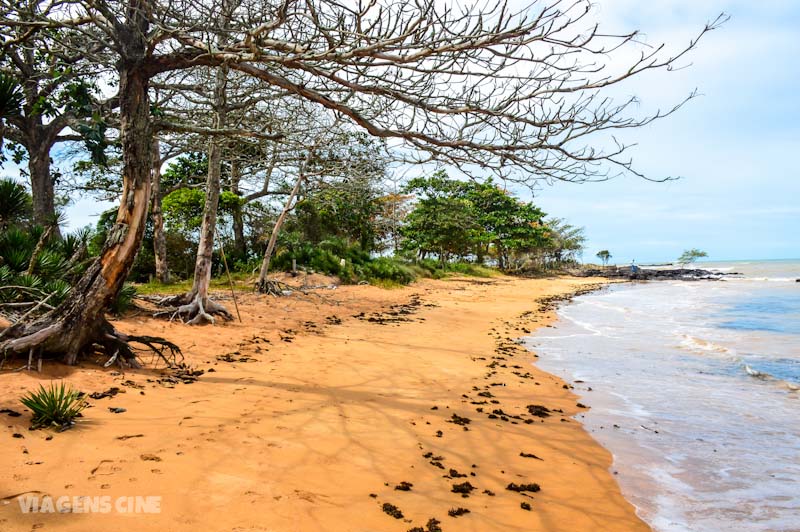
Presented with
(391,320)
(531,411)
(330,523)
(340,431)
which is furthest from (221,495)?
(391,320)

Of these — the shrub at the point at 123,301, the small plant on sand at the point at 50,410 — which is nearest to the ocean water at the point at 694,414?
the small plant on sand at the point at 50,410

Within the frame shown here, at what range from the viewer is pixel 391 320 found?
1147cm

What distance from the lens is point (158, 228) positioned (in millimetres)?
14234

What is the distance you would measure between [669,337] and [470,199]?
29.1 metres

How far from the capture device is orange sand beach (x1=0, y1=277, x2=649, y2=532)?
2.63 m

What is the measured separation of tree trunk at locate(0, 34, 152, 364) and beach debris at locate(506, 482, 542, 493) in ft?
15.5

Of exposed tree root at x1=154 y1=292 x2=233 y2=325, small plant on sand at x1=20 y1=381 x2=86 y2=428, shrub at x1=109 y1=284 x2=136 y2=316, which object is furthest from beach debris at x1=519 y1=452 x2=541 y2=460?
shrub at x1=109 y1=284 x2=136 y2=316

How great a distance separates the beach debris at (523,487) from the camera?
330 cm

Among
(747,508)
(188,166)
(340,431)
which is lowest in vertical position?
(747,508)

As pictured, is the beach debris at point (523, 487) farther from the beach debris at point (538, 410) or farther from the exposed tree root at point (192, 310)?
the exposed tree root at point (192, 310)

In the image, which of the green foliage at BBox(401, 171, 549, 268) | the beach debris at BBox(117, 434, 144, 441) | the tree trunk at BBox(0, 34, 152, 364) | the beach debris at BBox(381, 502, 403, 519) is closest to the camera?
the beach debris at BBox(381, 502, 403, 519)

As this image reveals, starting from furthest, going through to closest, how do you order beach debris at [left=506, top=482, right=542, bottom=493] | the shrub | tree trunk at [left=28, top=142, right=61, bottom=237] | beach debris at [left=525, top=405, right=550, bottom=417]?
tree trunk at [left=28, top=142, right=61, bottom=237] < the shrub < beach debris at [left=525, top=405, right=550, bottom=417] < beach debris at [left=506, top=482, right=542, bottom=493]

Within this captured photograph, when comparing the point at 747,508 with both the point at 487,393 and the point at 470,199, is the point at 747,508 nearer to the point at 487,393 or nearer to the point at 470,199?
the point at 487,393

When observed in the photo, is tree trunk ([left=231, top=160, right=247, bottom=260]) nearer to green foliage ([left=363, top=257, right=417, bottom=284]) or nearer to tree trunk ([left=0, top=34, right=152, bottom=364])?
green foliage ([left=363, top=257, right=417, bottom=284])
